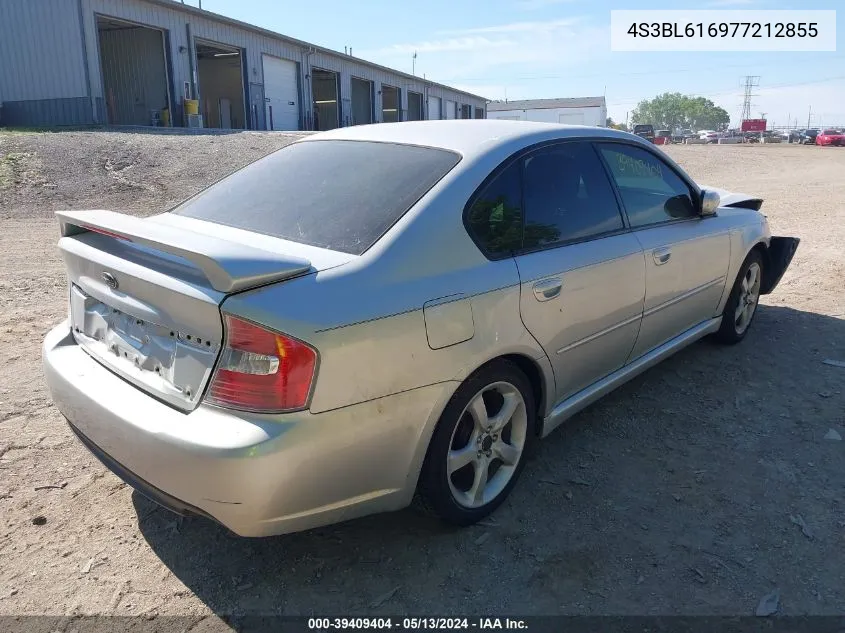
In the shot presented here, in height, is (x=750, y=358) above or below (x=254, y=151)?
below

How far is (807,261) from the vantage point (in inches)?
306

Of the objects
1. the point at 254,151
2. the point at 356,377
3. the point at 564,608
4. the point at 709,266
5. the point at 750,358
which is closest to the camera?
the point at 356,377

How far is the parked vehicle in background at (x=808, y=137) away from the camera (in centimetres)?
5934

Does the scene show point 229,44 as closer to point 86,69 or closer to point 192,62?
point 192,62

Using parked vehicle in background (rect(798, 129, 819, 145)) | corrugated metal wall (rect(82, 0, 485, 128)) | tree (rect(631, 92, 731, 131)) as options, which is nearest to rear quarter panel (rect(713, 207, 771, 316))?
corrugated metal wall (rect(82, 0, 485, 128))

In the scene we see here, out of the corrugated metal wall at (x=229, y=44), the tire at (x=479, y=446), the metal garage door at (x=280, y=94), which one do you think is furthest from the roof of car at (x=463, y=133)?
the metal garage door at (x=280, y=94)

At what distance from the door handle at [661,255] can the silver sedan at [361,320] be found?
12 millimetres

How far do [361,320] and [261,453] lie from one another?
52cm

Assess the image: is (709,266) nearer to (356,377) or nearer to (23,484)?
(356,377)

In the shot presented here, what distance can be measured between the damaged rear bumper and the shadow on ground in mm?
1854

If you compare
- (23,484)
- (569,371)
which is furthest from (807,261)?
(23,484)

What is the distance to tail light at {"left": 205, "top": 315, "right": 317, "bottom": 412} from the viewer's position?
2076 mm

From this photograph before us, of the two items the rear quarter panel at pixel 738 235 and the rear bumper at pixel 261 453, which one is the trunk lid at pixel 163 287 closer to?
the rear bumper at pixel 261 453

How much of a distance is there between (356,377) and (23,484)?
189 cm
